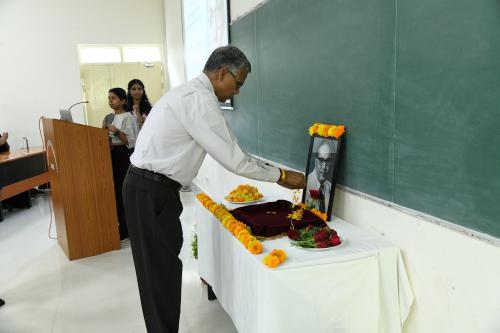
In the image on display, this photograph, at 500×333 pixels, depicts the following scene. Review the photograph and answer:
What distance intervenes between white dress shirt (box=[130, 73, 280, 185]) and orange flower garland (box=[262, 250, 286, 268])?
428 millimetres

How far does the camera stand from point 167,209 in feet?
6.12

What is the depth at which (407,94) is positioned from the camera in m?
1.41

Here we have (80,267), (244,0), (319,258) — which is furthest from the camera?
(80,267)

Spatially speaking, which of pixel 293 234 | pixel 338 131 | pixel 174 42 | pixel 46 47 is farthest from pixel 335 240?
pixel 46 47

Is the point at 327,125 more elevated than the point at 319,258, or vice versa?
the point at 327,125

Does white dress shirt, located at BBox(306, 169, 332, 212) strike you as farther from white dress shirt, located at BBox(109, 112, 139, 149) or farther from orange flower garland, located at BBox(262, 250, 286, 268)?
white dress shirt, located at BBox(109, 112, 139, 149)

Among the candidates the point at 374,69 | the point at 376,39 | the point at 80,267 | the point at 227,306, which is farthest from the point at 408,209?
the point at 80,267

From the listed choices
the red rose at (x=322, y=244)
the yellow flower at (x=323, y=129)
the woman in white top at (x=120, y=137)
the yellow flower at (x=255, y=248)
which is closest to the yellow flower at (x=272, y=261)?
the yellow flower at (x=255, y=248)

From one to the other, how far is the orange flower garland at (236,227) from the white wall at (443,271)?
541 mm

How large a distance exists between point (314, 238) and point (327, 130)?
59cm

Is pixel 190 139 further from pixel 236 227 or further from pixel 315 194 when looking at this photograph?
pixel 315 194

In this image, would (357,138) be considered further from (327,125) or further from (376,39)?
(376,39)

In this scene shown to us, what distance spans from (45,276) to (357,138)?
2704 millimetres

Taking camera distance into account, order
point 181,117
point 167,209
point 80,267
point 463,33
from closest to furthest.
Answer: point 463,33 < point 181,117 < point 167,209 < point 80,267
